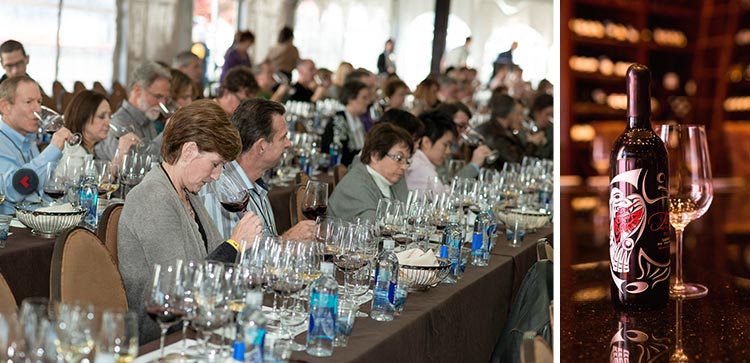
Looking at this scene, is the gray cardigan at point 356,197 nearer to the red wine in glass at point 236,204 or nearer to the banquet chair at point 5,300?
the red wine in glass at point 236,204

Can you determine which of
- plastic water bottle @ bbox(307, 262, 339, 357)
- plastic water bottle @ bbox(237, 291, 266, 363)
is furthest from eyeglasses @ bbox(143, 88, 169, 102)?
plastic water bottle @ bbox(237, 291, 266, 363)

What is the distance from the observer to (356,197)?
12.5ft

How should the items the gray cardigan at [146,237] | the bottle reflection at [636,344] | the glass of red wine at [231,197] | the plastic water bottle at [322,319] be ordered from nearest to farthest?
the bottle reflection at [636,344] < the plastic water bottle at [322,319] < the gray cardigan at [146,237] < the glass of red wine at [231,197]

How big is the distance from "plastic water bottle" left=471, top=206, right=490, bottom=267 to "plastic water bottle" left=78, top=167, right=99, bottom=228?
1.40 meters

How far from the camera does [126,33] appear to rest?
10.7 m

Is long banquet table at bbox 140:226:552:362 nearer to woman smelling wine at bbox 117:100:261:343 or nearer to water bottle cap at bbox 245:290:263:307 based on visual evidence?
water bottle cap at bbox 245:290:263:307

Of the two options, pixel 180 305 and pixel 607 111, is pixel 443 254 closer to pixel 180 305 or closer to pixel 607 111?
pixel 180 305

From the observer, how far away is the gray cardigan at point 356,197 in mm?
3781

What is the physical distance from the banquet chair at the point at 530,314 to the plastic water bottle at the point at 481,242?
673 millimetres

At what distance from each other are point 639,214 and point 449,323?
1404 mm

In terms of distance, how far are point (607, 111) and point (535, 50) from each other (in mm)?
13072

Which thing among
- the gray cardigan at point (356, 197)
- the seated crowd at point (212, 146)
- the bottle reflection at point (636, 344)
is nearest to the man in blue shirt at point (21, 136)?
the seated crowd at point (212, 146)

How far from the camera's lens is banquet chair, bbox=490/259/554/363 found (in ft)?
7.02

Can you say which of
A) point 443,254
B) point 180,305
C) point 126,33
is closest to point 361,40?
point 126,33
